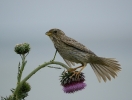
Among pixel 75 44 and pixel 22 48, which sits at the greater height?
pixel 75 44

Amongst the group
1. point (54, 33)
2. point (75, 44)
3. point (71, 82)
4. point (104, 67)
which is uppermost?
point (54, 33)

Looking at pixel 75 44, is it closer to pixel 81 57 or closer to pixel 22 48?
pixel 81 57

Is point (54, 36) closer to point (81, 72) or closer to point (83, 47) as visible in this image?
point (83, 47)

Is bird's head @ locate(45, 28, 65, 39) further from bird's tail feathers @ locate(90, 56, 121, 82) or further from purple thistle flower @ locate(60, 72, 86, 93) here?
purple thistle flower @ locate(60, 72, 86, 93)

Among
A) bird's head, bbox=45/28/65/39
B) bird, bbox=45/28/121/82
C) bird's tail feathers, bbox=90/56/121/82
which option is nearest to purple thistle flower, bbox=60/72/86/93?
bird, bbox=45/28/121/82

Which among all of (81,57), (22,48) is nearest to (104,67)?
(81,57)

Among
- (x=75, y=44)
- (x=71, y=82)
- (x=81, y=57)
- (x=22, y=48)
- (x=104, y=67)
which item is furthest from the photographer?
(x=104, y=67)

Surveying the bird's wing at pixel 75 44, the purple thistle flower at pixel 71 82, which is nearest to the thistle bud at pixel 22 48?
the purple thistle flower at pixel 71 82
